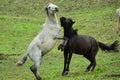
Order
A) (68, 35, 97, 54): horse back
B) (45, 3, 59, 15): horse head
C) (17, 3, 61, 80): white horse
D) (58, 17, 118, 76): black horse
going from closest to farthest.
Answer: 1. (17, 3, 61, 80): white horse
2. (45, 3, 59, 15): horse head
3. (58, 17, 118, 76): black horse
4. (68, 35, 97, 54): horse back

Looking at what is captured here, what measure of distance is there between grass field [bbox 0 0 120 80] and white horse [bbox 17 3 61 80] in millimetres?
837

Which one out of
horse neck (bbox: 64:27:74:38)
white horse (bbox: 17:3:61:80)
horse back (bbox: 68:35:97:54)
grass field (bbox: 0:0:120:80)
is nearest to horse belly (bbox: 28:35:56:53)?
white horse (bbox: 17:3:61:80)

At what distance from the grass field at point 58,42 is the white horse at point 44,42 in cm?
84

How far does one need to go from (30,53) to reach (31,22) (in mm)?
Answer: 19421

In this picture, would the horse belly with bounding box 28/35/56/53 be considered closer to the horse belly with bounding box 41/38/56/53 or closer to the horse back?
the horse belly with bounding box 41/38/56/53

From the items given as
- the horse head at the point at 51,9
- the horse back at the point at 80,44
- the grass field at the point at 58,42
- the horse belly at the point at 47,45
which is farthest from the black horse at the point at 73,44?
the horse belly at the point at 47,45

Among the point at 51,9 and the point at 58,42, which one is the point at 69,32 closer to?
the point at 51,9

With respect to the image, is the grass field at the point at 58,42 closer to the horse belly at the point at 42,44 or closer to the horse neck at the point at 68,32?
the horse belly at the point at 42,44

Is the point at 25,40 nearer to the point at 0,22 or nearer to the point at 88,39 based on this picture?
the point at 0,22

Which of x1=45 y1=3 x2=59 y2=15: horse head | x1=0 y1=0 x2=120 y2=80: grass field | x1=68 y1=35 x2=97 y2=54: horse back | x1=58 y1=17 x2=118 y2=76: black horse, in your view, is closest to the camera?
x1=45 y1=3 x2=59 y2=15: horse head

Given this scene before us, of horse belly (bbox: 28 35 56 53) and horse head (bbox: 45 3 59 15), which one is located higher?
horse head (bbox: 45 3 59 15)

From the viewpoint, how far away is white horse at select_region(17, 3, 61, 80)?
1302cm

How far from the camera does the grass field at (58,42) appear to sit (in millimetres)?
14859

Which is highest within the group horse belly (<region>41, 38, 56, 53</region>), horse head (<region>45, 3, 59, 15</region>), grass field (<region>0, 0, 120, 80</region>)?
horse head (<region>45, 3, 59, 15</region>)
